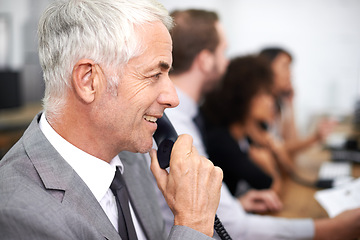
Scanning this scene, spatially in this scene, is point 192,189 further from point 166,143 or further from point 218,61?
point 218,61

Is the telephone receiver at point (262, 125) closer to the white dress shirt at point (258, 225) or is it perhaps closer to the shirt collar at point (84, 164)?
the white dress shirt at point (258, 225)

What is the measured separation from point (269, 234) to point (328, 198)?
32cm

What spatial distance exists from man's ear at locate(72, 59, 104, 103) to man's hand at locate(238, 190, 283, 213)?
1.02m

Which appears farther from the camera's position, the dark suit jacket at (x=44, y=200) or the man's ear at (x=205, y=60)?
the man's ear at (x=205, y=60)

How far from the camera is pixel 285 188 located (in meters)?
1.91

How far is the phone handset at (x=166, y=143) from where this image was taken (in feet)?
2.97

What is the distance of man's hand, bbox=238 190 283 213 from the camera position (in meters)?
1.57

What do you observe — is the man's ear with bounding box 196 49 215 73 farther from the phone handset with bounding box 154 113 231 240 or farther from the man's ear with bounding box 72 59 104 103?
the man's ear with bounding box 72 59 104 103

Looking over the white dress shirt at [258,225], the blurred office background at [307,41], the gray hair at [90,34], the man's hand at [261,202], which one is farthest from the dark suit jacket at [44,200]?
the blurred office background at [307,41]

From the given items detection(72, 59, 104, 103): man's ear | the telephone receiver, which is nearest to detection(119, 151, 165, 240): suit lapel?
detection(72, 59, 104, 103): man's ear

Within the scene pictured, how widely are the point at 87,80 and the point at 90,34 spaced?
0.32 feet

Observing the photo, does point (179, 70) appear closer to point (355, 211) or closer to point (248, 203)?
point (248, 203)

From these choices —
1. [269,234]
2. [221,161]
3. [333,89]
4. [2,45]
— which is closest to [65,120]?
[269,234]

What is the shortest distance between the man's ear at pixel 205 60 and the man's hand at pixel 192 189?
0.85 metres
